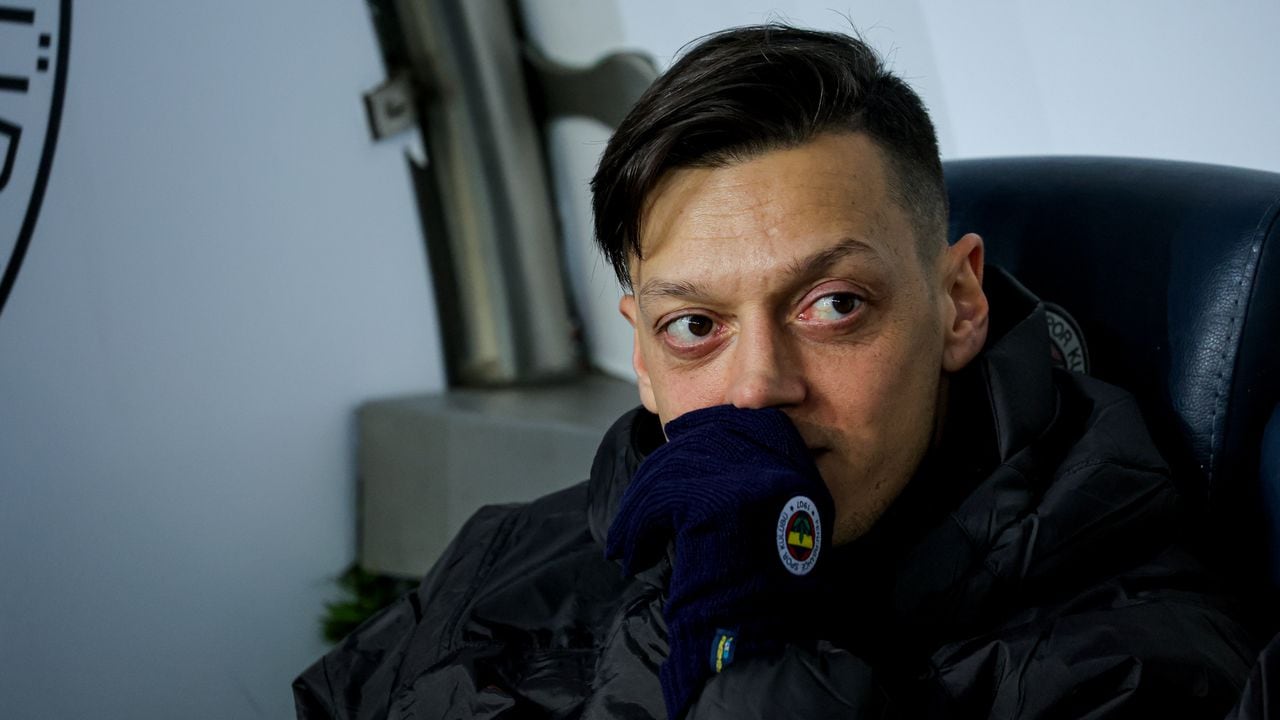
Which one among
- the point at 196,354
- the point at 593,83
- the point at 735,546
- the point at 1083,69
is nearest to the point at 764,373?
the point at 735,546

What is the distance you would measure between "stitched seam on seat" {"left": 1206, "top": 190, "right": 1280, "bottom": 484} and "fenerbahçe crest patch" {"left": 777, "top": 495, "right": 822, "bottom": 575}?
0.41 metres

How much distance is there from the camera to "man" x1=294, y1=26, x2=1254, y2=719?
2.72 feet

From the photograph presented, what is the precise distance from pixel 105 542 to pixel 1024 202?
1.34 metres

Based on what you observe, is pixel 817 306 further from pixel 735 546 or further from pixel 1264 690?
pixel 1264 690

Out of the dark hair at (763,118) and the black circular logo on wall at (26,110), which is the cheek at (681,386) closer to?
the dark hair at (763,118)

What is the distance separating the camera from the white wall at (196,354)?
1.64 m

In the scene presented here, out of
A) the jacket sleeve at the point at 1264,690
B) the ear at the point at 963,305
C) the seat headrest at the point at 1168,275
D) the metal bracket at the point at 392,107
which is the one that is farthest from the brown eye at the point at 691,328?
the metal bracket at the point at 392,107

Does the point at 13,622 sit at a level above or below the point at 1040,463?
below

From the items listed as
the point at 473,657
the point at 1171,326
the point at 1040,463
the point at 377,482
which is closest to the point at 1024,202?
the point at 1171,326

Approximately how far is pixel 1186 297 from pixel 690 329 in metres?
0.45

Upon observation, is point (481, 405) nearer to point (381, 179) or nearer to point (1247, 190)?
point (381, 179)

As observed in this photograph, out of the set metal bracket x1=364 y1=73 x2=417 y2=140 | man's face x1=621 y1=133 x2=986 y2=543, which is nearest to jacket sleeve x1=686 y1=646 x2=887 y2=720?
man's face x1=621 y1=133 x2=986 y2=543

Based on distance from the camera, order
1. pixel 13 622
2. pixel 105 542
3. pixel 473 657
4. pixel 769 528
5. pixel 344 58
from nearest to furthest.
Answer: pixel 769 528, pixel 473 657, pixel 13 622, pixel 105 542, pixel 344 58

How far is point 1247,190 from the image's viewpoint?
1045 millimetres
